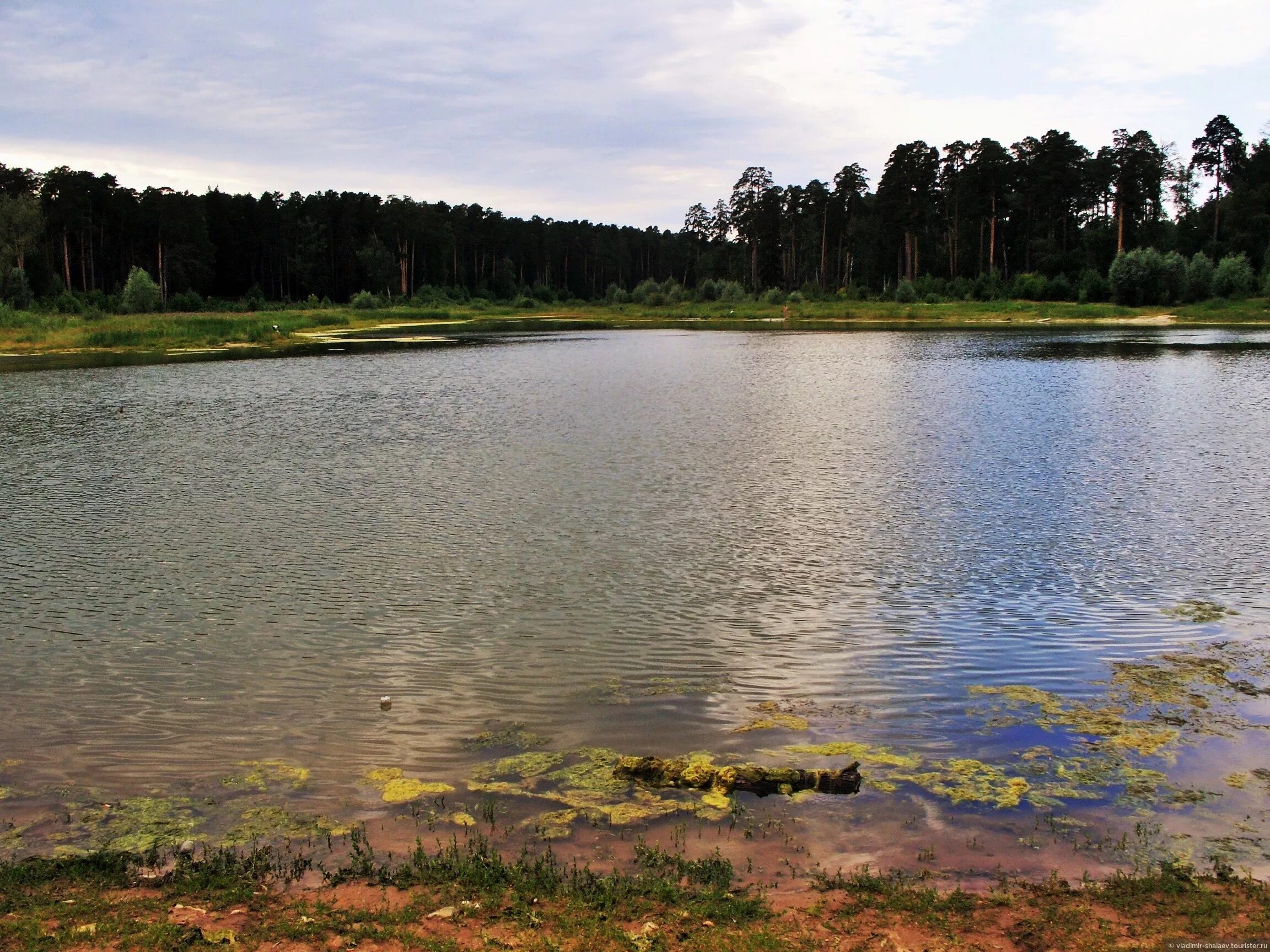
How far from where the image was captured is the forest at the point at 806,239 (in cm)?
9094

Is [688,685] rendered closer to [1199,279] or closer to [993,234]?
[1199,279]

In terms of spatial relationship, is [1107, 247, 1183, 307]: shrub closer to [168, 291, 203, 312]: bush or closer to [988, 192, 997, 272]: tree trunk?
[988, 192, 997, 272]: tree trunk

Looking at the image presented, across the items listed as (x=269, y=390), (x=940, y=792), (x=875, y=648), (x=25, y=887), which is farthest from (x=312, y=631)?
(x=269, y=390)

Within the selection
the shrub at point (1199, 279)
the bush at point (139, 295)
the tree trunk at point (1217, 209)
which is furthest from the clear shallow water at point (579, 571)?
the tree trunk at point (1217, 209)

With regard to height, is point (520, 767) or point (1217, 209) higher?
point (1217, 209)

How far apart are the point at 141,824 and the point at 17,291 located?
287ft

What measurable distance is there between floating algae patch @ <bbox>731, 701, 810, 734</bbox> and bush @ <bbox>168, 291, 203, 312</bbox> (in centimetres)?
10285

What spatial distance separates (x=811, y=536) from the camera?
1470cm

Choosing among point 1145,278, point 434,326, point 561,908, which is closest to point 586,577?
point 561,908

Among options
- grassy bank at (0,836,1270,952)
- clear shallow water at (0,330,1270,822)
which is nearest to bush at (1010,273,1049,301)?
clear shallow water at (0,330,1270,822)

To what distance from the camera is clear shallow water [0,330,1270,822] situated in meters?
8.66

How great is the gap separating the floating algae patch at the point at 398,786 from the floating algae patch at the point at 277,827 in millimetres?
482

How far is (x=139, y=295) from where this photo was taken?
282 ft

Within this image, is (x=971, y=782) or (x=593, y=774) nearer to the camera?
(x=971, y=782)
